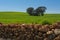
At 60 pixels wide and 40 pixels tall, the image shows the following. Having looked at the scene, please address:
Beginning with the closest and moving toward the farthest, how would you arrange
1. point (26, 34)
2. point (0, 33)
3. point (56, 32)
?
point (56, 32) < point (26, 34) < point (0, 33)

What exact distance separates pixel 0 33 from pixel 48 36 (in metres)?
3.49

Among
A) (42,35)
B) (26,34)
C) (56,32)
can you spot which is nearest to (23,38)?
(26,34)

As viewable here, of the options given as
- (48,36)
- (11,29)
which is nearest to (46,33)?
(48,36)

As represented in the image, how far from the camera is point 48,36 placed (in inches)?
584

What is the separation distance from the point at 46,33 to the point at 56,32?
Result: 675mm

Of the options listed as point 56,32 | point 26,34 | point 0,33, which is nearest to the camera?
point 56,32

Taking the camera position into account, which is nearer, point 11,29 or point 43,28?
point 43,28

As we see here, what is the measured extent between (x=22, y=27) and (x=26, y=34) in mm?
543

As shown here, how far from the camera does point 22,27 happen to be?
15.9 metres

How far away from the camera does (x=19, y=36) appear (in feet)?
52.4

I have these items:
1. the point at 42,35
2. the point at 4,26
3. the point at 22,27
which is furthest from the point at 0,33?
the point at 42,35

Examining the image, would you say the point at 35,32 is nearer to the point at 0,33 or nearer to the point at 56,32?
the point at 56,32

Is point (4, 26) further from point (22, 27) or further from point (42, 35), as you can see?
point (42, 35)

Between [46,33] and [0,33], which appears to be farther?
[0,33]
